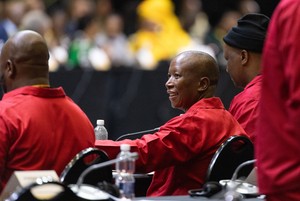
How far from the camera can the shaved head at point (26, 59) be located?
220 inches

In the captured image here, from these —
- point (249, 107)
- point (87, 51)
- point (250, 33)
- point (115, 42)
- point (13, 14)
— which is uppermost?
point (250, 33)

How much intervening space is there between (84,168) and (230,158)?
929mm

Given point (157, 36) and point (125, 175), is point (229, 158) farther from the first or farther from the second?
point (157, 36)

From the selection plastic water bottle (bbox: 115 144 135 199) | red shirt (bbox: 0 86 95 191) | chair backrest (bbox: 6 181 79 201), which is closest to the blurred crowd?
red shirt (bbox: 0 86 95 191)

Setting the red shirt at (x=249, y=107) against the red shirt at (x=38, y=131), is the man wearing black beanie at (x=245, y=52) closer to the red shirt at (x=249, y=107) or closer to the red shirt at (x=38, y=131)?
the red shirt at (x=249, y=107)

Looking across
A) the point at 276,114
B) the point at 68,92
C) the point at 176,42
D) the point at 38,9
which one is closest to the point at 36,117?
the point at 276,114

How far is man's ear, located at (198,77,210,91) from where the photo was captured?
21.2ft

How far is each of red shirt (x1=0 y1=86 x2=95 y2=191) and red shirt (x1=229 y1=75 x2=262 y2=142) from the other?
4.74ft

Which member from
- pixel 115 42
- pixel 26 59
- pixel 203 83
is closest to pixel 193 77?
pixel 203 83

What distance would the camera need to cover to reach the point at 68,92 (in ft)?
39.6

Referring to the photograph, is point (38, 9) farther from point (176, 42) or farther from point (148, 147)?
point (148, 147)

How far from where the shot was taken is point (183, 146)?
609 centimetres

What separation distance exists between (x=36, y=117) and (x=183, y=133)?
1.01m

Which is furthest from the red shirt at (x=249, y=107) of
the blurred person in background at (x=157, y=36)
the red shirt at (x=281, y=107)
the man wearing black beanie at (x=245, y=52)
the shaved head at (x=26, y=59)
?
the blurred person in background at (x=157, y=36)
